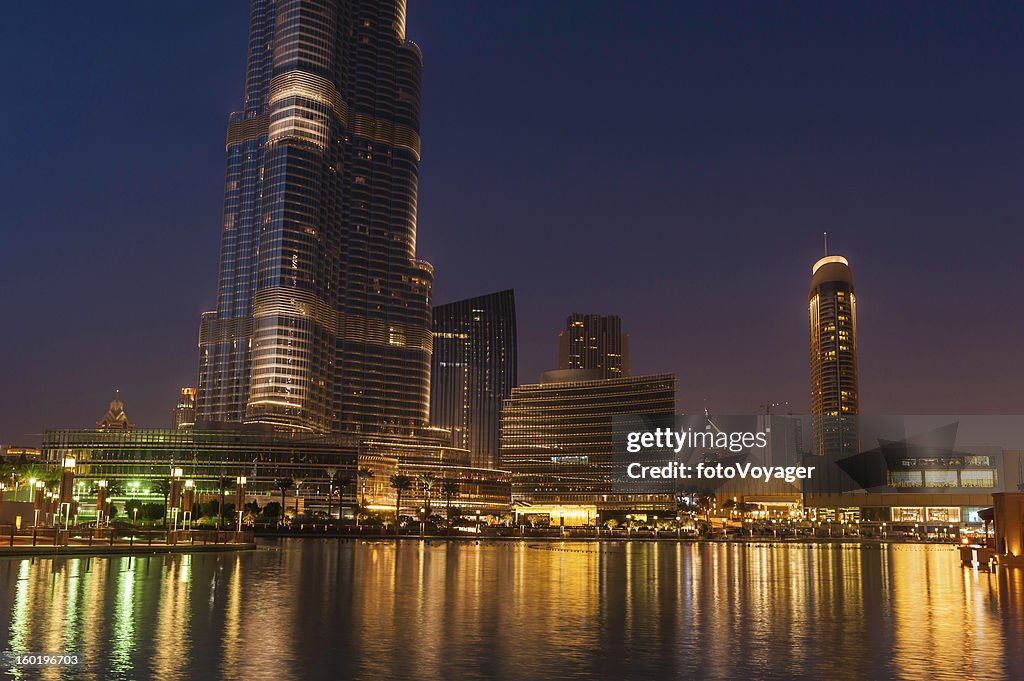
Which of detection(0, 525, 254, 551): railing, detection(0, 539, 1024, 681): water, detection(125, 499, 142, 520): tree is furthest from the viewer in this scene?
detection(125, 499, 142, 520): tree

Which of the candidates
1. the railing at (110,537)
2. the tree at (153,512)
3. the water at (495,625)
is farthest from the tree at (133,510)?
the water at (495,625)

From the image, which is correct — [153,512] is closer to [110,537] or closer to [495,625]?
[110,537]

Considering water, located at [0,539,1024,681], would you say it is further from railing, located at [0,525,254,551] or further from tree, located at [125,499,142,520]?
tree, located at [125,499,142,520]

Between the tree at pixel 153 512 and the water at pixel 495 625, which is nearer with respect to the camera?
the water at pixel 495 625

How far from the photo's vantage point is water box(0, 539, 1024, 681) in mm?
20672

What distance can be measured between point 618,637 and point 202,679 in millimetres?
11863

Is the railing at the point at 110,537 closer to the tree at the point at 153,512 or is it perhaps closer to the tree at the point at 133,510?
the tree at the point at 153,512

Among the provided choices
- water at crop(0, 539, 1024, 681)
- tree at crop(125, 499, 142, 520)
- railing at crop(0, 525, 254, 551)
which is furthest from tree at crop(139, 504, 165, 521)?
water at crop(0, 539, 1024, 681)

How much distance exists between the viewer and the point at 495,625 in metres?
28.2

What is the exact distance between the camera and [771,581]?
52.3m

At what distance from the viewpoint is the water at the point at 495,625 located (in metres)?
20.7

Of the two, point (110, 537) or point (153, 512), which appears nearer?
point (110, 537)

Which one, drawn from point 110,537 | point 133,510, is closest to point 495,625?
point 110,537

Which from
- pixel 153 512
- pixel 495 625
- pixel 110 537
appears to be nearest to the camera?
pixel 495 625
